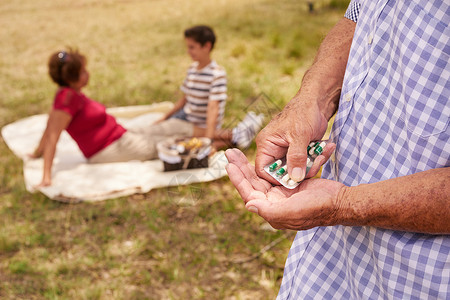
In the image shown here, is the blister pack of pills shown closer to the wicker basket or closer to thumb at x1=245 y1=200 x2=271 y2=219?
thumb at x1=245 y1=200 x2=271 y2=219

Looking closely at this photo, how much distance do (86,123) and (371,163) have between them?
128 inches

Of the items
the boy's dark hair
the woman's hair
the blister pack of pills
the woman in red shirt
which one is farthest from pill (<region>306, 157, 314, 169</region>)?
the boy's dark hair

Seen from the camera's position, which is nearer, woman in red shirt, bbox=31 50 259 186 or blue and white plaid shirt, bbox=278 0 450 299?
blue and white plaid shirt, bbox=278 0 450 299

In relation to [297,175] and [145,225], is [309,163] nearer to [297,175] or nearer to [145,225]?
[297,175]

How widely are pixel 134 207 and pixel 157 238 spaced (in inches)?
16.7

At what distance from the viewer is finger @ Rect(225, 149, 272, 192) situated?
1193 mm

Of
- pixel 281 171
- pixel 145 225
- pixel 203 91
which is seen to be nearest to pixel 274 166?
pixel 281 171

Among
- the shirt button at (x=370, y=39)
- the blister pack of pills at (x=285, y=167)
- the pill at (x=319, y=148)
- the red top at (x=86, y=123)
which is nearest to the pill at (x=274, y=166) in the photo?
the blister pack of pills at (x=285, y=167)

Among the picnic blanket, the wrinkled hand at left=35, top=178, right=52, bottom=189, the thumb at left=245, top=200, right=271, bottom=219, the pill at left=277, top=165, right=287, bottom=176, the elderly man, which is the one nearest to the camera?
the elderly man

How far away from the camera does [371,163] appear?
3.58 ft

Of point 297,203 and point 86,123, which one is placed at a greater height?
point 297,203

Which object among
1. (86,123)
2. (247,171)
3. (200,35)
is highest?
(247,171)

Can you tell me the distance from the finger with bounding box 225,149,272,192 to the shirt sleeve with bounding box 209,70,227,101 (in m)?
2.97

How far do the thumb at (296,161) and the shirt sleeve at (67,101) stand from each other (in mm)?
3022
